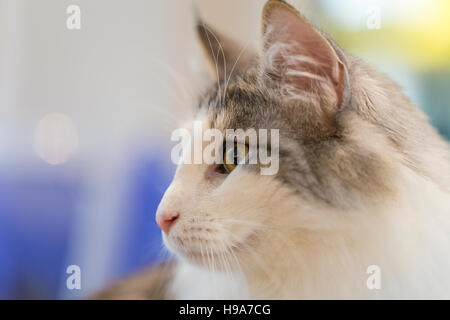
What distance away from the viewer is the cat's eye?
73 centimetres

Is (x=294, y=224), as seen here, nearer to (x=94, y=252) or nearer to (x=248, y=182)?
(x=248, y=182)

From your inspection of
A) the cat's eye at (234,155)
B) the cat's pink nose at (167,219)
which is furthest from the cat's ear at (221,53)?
the cat's pink nose at (167,219)

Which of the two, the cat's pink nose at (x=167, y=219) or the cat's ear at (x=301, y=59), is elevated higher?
the cat's ear at (x=301, y=59)

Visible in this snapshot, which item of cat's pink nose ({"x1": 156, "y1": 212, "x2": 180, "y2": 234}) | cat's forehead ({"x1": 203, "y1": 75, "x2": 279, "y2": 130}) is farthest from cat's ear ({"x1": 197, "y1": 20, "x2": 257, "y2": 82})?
cat's pink nose ({"x1": 156, "y1": 212, "x2": 180, "y2": 234})

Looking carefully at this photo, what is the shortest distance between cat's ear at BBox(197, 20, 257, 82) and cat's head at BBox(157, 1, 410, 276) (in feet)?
0.51

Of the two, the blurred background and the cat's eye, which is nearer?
the cat's eye

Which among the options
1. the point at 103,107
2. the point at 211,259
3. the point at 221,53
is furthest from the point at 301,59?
the point at 103,107

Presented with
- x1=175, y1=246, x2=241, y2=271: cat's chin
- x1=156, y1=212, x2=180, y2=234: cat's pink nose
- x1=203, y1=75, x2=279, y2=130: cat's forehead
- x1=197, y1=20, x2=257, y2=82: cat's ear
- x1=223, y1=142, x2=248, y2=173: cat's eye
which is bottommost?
x1=175, y1=246, x2=241, y2=271: cat's chin

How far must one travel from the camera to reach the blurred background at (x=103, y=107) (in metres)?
0.97

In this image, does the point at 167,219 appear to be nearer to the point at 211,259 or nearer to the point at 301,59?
the point at 211,259

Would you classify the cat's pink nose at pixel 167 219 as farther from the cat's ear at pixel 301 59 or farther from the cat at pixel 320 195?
the cat's ear at pixel 301 59

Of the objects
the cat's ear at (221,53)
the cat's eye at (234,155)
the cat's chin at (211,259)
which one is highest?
the cat's ear at (221,53)

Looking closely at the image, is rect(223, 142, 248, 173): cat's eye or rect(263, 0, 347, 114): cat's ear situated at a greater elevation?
rect(263, 0, 347, 114): cat's ear

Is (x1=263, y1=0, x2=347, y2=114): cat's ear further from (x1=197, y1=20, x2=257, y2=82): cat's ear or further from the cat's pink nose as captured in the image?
the cat's pink nose
